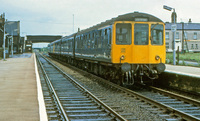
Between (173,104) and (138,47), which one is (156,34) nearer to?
(138,47)

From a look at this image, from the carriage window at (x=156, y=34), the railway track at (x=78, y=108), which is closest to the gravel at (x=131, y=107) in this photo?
the railway track at (x=78, y=108)

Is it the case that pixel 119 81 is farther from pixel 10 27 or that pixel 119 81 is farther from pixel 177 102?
pixel 10 27

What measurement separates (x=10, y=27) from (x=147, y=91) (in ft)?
281

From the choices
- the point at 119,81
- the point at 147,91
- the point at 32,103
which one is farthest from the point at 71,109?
the point at 119,81

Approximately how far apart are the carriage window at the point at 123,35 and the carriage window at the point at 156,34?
103 centimetres

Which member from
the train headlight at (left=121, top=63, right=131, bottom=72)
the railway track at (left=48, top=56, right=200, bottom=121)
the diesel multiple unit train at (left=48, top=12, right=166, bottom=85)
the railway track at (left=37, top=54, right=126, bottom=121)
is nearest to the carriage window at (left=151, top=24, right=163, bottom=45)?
the diesel multiple unit train at (left=48, top=12, right=166, bottom=85)

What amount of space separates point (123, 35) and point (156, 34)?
149 cm

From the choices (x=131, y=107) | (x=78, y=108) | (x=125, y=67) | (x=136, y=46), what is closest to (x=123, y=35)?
(x=136, y=46)

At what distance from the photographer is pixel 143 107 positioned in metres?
8.67

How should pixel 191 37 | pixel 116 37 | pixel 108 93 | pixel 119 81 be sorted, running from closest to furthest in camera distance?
pixel 108 93
pixel 116 37
pixel 119 81
pixel 191 37

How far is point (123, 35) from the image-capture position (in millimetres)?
12461

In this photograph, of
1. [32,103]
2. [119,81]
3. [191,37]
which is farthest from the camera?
[191,37]

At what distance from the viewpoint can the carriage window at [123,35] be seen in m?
12.4

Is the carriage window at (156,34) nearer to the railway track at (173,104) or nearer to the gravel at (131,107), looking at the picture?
the railway track at (173,104)
